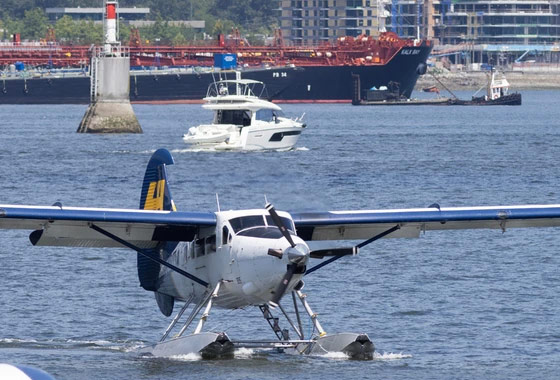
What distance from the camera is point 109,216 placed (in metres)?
17.9

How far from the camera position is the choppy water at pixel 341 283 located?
18219 millimetres

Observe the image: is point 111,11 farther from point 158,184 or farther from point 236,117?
point 158,184

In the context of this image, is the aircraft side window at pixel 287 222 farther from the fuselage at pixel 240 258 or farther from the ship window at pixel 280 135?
the ship window at pixel 280 135

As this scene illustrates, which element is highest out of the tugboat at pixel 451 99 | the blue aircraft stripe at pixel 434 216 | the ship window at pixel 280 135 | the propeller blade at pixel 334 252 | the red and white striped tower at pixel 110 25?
the red and white striped tower at pixel 110 25

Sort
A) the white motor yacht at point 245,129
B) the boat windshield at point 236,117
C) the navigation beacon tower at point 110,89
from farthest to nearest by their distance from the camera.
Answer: the navigation beacon tower at point 110,89, the boat windshield at point 236,117, the white motor yacht at point 245,129

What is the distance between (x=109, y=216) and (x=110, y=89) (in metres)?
61.6

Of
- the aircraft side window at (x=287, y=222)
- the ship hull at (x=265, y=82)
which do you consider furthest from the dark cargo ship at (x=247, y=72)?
the aircraft side window at (x=287, y=222)

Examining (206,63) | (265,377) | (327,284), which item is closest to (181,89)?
(206,63)

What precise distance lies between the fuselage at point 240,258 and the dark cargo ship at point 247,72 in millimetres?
115778

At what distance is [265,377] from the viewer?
17.4 m

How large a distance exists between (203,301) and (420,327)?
16.0 feet

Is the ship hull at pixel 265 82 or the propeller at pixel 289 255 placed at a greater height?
the propeller at pixel 289 255

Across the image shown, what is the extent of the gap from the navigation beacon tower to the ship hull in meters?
57.9

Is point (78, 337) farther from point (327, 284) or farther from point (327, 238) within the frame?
point (327, 284)
